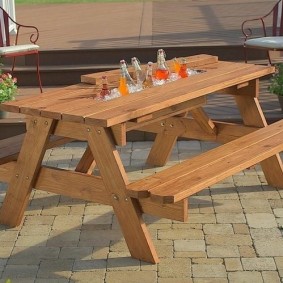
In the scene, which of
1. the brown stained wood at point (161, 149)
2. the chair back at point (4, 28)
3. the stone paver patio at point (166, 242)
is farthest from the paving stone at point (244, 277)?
the chair back at point (4, 28)

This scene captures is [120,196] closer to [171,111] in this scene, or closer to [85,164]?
[171,111]

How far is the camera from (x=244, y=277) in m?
5.33

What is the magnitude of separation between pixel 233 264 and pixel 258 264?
0.45ft

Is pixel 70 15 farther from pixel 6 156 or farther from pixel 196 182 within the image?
pixel 196 182

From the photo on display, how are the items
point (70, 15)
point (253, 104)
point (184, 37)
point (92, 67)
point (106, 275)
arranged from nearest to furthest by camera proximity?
point (106, 275), point (253, 104), point (92, 67), point (184, 37), point (70, 15)

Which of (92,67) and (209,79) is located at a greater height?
(209,79)

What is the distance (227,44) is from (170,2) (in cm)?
435

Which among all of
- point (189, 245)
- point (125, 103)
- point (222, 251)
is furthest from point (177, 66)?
point (222, 251)

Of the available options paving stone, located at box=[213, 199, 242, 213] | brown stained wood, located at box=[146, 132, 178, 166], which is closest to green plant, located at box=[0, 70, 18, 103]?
brown stained wood, located at box=[146, 132, 178, 166]

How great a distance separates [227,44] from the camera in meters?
9.92

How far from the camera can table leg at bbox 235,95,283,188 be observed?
6812 mm

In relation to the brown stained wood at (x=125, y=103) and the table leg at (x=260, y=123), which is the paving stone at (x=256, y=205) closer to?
the table leg at (x=260, y=123)

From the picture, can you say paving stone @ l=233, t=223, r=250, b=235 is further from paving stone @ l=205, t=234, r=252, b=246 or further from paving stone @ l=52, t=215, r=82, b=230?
paving stone @ l=52, t=215, r=82, b=230

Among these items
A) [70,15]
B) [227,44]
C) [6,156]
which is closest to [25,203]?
[6,156]
